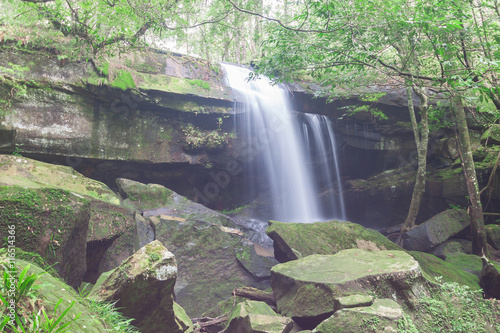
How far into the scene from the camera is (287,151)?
13.3 metres

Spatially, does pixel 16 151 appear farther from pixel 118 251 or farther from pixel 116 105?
pixel 118 251

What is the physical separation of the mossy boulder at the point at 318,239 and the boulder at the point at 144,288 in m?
3.50

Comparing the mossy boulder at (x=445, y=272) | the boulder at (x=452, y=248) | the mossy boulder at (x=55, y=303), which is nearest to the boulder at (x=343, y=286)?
the mossy boulder at (x=445, y=272)

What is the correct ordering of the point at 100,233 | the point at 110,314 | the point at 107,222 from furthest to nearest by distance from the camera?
the point at 107,222 < the point at 100,233 < the point at 110,314

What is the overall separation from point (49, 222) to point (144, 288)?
52.5 inches

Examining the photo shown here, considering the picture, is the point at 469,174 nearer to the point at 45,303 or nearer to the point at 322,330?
the point at 322,330

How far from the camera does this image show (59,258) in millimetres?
3293

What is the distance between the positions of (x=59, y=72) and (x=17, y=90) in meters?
1.23

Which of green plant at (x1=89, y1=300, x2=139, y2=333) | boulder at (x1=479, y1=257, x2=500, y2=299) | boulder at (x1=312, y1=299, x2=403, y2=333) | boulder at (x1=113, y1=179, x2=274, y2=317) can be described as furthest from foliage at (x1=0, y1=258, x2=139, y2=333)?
boulder at (x1=479, y1=257, x2=500, y2=299)

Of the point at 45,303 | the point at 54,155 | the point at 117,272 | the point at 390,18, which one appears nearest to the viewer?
the point at 45,303

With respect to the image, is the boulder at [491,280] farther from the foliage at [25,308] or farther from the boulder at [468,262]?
the foliage at [25,308]

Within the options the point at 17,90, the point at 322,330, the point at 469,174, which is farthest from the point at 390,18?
the point at 17,90

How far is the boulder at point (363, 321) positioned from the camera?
10.1ft

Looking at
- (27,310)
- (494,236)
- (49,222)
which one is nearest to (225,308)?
(49,222)
